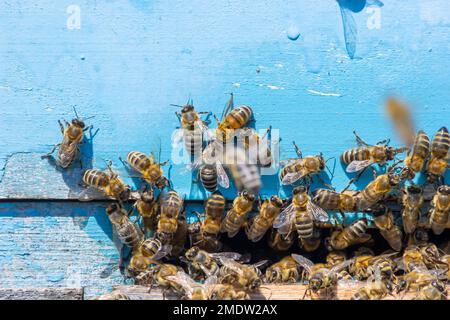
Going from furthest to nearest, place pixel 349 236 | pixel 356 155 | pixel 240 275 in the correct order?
pixel 349 236 < pixel 356 155 < pixel 240 275

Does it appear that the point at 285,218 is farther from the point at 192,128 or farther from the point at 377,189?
the point at 192,128

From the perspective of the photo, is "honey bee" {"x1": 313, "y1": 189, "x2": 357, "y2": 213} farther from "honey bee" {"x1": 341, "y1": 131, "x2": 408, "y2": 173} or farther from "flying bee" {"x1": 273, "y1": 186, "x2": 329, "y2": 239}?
"honey bee" {"x1": 341, "y1": 131, "x2": 408, "y2": 173}

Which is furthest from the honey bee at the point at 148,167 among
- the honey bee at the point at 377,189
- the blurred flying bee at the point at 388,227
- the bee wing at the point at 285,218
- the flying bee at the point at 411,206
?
the flying bee at the point at 411,206

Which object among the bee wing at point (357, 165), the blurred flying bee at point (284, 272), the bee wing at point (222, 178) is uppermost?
the bee wing at point (357, 165)

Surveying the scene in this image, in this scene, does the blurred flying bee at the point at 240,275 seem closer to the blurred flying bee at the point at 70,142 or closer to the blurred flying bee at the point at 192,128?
the blurred flying bee at the point at 192,128

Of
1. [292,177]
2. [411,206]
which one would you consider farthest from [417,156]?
[292,177]

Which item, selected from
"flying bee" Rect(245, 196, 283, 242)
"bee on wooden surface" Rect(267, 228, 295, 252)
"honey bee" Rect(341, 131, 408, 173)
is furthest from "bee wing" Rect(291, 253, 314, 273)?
"honey bee" Rect(341, 131, 408, 173)
